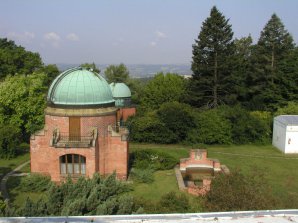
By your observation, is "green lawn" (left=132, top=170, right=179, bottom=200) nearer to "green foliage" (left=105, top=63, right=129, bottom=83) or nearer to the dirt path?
the dirt path

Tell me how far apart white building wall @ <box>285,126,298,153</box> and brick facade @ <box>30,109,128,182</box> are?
17.6 m

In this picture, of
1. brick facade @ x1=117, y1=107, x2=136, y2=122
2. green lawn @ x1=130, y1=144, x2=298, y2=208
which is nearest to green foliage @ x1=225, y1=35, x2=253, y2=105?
green lawn @ x1=130, y1=144, x2=298, y2=208

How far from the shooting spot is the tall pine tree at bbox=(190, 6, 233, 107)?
4109 cm

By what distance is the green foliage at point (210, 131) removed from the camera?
35750 millimetres

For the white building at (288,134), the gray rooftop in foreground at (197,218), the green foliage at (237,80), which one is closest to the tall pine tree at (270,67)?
the green foliage at (237,80)

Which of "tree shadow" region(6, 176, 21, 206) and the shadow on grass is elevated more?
"tree shadow" region(6, 176, 21, 206)

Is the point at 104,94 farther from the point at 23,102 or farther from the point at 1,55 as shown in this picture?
the point at 1,55

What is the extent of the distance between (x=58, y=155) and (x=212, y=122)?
19581mm

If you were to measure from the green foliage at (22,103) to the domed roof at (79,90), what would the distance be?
11505 millimetres

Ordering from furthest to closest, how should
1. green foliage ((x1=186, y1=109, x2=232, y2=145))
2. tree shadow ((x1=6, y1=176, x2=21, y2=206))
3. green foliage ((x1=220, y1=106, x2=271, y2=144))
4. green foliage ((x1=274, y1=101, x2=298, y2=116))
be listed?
green foliage ((x1=274, y1=101, x2=298, y2=116)) → green foliage ((x1=220, y1=106, x2=271, y2=144)) → green foliage ((x1=186, y1=109, x2=232, y2=145)) → tree shadow ((x1=6, y1=176, x2=21, y2=206))

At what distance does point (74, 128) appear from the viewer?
21.3 meters

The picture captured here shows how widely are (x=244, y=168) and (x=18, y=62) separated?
34.8 meters

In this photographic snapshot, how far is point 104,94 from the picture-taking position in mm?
21984

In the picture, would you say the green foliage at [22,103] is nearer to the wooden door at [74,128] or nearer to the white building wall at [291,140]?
the wooden door at [74,128]
